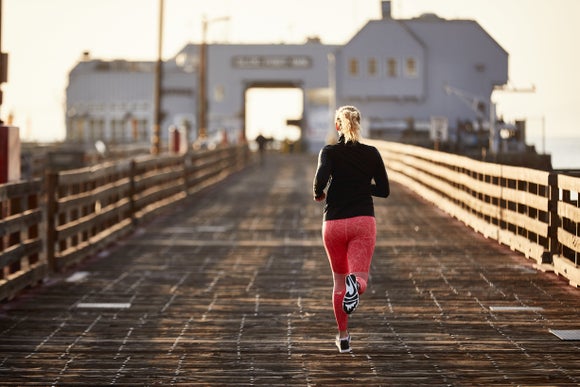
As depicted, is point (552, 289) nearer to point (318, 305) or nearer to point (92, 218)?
point (318, 305)

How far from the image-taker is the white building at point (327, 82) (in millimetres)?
81938

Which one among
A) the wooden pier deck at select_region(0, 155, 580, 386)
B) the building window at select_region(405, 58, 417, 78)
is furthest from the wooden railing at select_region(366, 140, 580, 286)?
the building window at select_region(405, 58, 417, 78)

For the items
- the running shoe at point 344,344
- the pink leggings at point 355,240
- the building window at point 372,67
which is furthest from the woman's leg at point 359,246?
the building window at point 372,67

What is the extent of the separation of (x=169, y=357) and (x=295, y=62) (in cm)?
8655

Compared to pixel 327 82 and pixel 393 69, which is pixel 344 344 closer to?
pixel 393 69

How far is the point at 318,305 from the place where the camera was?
1199cm

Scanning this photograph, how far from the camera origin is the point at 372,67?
82.1m

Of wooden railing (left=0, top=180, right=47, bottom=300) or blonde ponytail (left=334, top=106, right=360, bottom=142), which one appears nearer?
blonde ponytail (left=334, top=106, right=360, bottom=142)

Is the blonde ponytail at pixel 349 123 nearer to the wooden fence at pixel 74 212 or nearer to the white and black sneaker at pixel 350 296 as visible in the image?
the white and black sneaker at pixel 350 296

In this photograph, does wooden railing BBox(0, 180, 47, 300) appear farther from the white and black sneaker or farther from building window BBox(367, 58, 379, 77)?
building window BBox(367, 58, 379, 77)

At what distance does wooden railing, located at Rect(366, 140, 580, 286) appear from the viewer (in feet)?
45.8

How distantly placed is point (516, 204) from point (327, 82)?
76.6 metres

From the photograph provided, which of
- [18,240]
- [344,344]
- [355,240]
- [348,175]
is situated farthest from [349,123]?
[18,240]

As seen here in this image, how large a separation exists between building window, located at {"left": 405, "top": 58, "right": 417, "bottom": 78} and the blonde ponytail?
73608 mm
